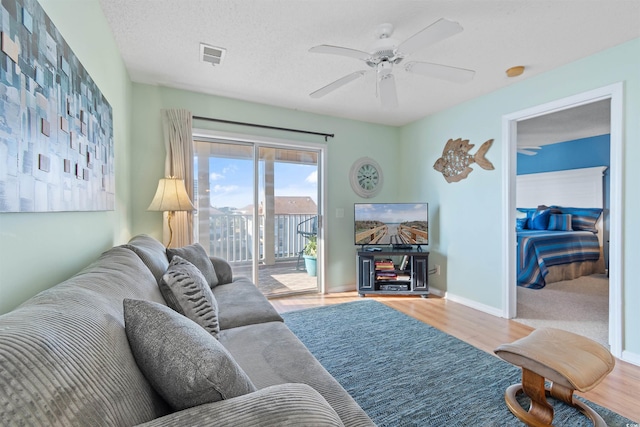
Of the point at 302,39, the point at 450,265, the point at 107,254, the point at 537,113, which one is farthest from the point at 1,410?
the point at 450,265

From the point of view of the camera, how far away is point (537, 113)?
284cm

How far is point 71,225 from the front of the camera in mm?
1342

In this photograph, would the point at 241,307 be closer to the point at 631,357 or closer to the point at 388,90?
the point at 388,90

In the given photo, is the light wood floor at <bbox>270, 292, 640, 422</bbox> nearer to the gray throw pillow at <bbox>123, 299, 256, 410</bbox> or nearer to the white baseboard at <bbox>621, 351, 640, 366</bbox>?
the white baseboard at <bbox>621, 351, 640, 366</bbox>

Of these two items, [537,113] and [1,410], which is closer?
[1,410]

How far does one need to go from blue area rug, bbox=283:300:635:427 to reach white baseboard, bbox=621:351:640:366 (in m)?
0.88

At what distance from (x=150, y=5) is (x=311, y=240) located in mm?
3029

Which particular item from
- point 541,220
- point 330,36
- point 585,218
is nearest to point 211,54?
point 330,36

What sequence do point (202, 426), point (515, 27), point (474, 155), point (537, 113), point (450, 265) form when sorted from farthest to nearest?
point (450, 265)
point (474, 155)
point (537, 113)
point (515, 27)
point (202, 426)

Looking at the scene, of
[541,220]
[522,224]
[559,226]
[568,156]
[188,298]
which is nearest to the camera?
[188,298]

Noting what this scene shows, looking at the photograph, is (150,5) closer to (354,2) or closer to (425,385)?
(354,2)

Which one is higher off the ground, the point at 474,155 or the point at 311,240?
the point at 474,155

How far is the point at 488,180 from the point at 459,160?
467 millimetres

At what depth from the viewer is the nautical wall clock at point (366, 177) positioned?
4270mm
